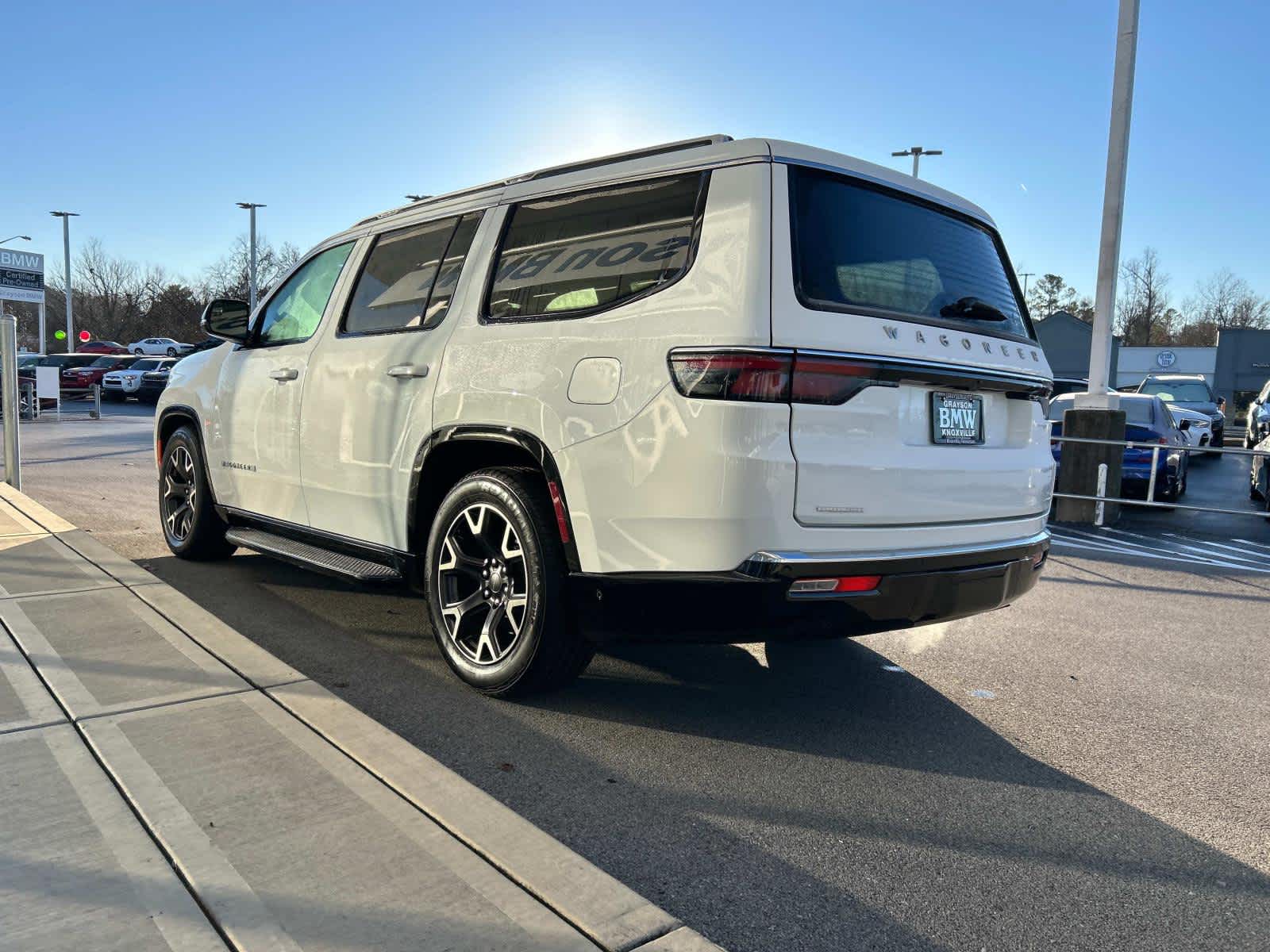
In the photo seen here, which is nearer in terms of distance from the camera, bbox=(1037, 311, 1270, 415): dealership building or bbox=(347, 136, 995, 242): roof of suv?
bbox=(347, 136, 995, 242): roof of suv

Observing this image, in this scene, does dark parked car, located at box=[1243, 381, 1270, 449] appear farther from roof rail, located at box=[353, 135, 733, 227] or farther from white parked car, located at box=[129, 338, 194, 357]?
white parked car, located at box=[129, 338, 194, 357]

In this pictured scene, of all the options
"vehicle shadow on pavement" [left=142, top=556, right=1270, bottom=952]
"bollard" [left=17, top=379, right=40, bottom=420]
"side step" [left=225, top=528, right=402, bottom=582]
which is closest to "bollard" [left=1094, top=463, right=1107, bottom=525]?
"vehicle shadow on pavement" [left=142, top=556, right=1270, bottom=952]

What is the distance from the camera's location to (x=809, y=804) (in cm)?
300

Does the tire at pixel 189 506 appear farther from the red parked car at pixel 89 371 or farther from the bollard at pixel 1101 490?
the red parked car at pixel 89 371

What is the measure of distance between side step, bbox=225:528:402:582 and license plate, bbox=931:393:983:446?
2350 millimetres

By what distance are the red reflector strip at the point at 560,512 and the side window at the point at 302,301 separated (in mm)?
2231

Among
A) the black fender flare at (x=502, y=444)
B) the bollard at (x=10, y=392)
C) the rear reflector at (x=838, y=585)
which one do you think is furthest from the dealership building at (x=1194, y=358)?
the rear reflector at (x=838, y=585)

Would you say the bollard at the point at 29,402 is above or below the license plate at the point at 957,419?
below

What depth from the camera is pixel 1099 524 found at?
10.2 metres

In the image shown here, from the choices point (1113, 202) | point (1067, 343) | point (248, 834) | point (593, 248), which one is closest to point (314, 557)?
point (593, 248)

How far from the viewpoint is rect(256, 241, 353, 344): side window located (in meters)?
5.15

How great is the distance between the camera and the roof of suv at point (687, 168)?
3.31 m

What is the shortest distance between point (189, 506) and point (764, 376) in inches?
181

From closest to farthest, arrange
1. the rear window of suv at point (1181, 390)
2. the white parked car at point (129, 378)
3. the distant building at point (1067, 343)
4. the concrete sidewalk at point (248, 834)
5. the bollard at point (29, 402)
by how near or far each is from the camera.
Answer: the concrete sidewalk at point (248, 834)
the bollard at point (29, 402)
the rear window of suv at point (1181, 390)
the white parked car at point (129, 378)
the distant building at point (1067, 343)
